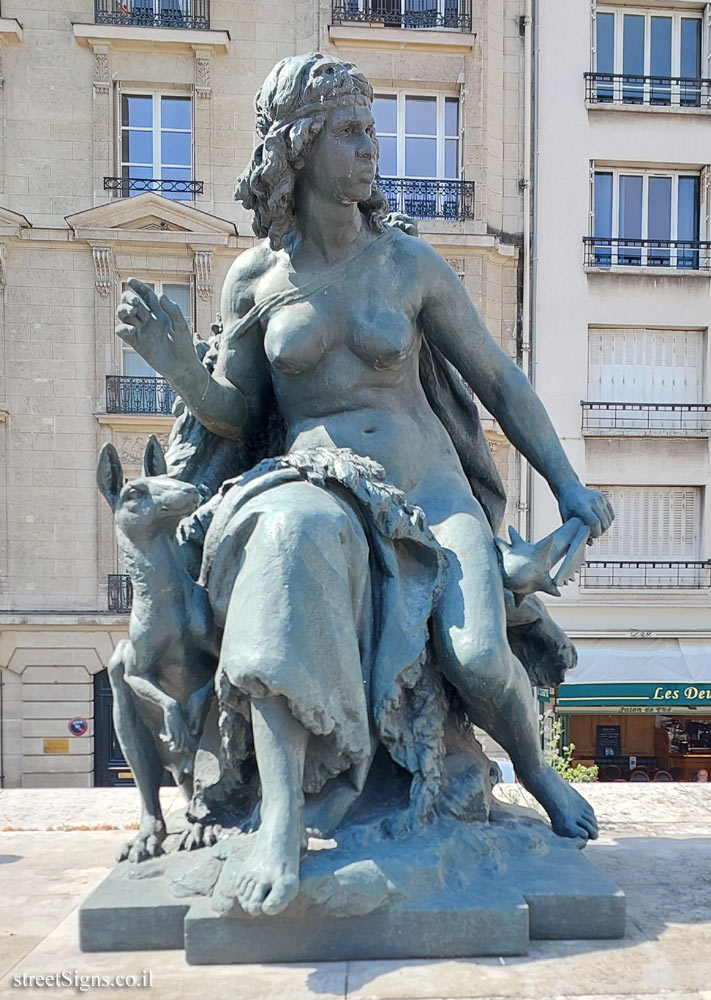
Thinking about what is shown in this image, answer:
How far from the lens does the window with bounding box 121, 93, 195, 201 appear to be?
51.5ft

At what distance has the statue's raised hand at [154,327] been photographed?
3.25 metres

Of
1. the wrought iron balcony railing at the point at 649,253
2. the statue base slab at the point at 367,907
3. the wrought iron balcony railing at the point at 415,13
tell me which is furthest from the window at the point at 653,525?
the statue base slab at the point at 367,907

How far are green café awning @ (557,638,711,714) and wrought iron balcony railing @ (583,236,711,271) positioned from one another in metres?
6.32

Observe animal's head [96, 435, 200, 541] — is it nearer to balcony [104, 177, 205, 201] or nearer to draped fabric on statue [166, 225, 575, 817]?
draped fabric on statue [166, 225, 575, 817]

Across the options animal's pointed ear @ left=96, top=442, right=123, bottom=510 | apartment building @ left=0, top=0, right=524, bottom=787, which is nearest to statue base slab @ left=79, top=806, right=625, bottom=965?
animal's pointed ear @ left=96, top=442, right=123, bottom=510

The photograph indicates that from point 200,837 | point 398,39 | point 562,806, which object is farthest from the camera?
point 398,39

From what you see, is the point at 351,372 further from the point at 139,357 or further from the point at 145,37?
the point at 145,37

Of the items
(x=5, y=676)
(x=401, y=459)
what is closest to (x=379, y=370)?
(x=401, y=459)

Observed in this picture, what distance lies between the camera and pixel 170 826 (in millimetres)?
3389

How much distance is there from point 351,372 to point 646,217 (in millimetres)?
15120

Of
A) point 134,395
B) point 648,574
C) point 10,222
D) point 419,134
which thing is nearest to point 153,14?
point 10,222

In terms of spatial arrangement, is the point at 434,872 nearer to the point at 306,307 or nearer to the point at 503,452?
the point at 306,307

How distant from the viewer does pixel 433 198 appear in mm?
15891

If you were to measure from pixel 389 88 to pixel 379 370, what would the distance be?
13783 millimetres
